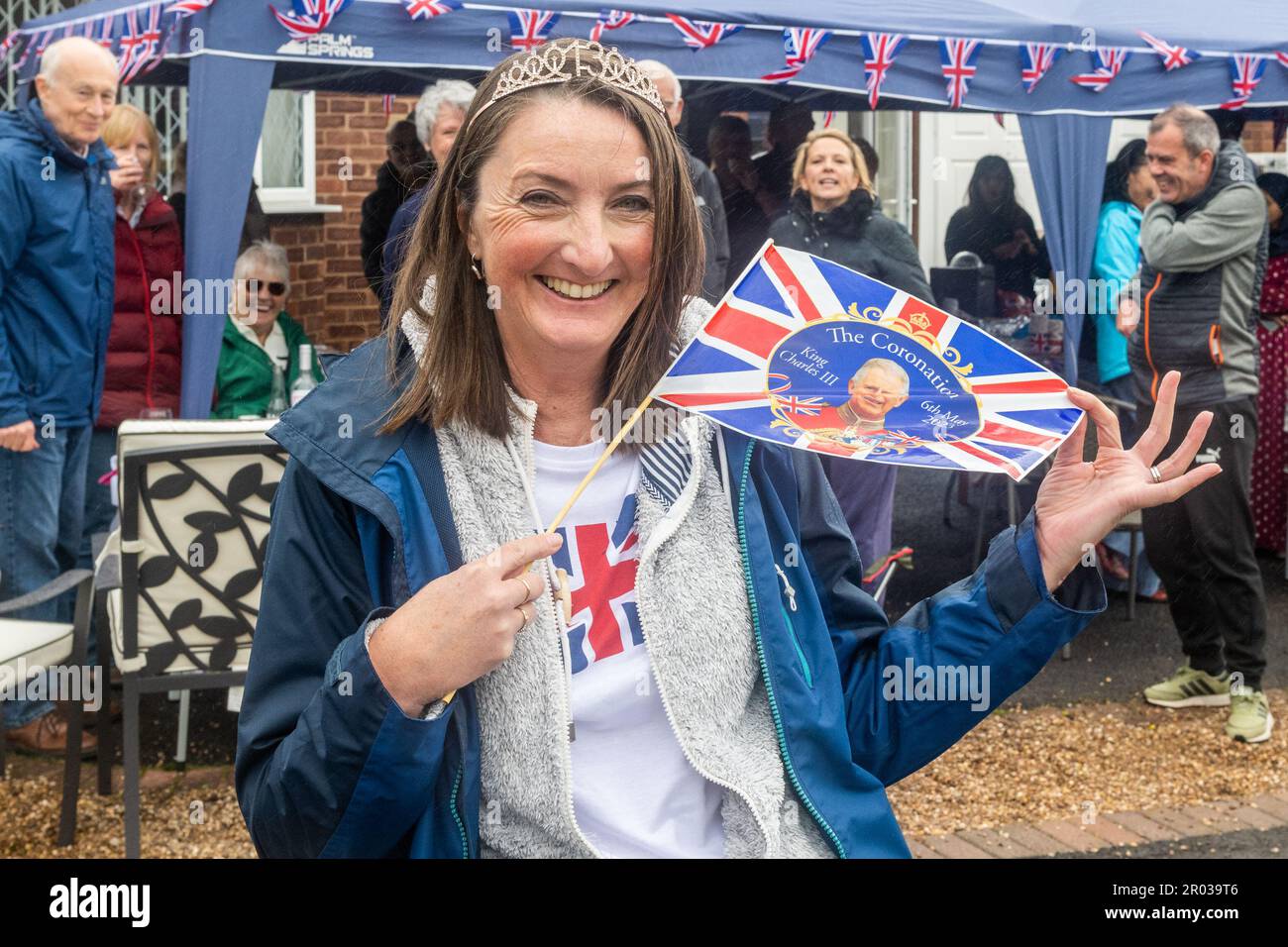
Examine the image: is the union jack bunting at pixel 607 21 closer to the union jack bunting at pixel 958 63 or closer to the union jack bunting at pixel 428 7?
the union jack bunting at pixel 428 7

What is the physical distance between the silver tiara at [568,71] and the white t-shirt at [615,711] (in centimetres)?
42

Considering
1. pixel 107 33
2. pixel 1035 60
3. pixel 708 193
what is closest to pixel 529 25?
pixel 708 193

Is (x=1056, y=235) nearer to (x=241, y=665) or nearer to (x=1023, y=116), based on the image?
(x=1023, y=116)

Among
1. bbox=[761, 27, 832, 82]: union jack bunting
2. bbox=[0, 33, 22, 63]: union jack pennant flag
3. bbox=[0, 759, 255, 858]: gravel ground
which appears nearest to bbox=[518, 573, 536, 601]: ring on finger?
bbox=[0, 759, 255, 858]: gravel ground

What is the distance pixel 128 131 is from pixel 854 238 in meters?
3.19

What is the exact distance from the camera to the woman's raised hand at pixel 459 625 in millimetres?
1448

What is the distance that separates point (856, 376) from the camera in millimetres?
1762

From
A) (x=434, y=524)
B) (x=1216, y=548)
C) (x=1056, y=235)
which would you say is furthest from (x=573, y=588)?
(x=1056, y=235)

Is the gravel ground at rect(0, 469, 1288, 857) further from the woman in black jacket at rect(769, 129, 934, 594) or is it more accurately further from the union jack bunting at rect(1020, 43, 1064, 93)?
the union jack bunting at rect(1020, 43, 1064, 93)

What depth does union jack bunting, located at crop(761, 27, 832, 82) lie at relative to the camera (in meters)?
6.95

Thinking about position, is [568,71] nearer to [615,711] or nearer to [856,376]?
[856,376]

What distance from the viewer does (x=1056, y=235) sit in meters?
7.24

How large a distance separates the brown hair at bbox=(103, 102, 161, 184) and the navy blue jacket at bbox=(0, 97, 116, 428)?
2.58ft
